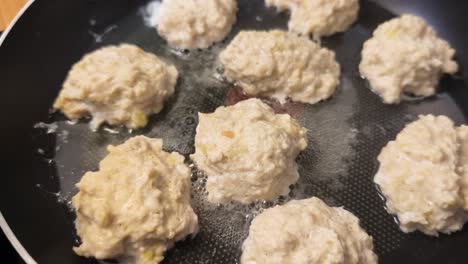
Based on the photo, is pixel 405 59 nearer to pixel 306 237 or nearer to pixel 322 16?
pixel 322 16

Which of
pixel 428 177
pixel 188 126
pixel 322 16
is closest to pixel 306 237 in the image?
pixel 428 177

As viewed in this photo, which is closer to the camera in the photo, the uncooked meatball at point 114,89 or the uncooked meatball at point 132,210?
the uncooked meatball at point 132,210

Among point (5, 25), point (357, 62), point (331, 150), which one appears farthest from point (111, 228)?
point (357, 62)

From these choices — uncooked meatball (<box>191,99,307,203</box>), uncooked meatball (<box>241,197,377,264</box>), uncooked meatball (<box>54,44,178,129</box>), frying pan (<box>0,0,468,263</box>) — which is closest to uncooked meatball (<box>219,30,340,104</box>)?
frying pan (<box>0,0,468,263</box>)

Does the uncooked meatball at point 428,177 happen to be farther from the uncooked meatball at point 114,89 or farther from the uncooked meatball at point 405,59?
the uncooked meatball at point 114,89

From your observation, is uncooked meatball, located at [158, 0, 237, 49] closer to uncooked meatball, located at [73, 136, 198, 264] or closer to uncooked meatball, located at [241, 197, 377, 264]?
uncooked meatball, located at [73, 136, 198, 264]

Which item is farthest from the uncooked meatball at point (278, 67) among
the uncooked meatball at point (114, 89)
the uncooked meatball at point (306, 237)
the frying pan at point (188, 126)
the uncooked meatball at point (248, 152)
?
the uncooked meatball at point (306, 237)
